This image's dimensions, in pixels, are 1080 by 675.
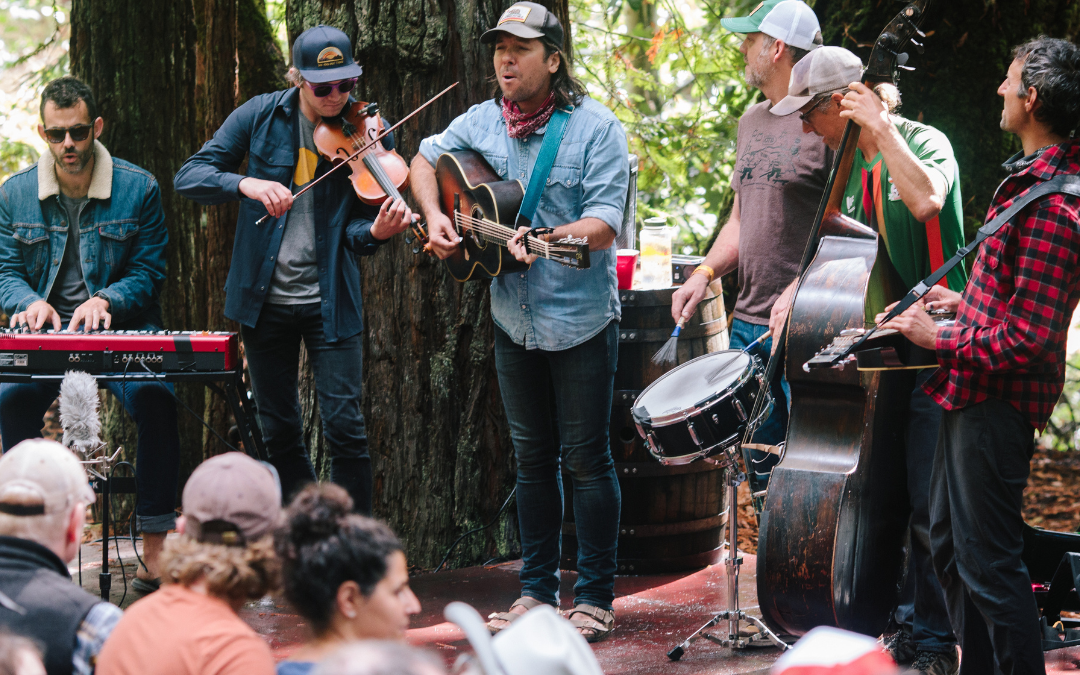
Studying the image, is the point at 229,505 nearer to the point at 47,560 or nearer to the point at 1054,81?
the point at 47,560

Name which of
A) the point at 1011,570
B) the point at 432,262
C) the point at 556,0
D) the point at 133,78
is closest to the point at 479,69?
the point at 556,0

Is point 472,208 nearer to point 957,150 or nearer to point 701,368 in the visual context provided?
point 701,368

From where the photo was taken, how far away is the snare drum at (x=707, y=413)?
3.41m

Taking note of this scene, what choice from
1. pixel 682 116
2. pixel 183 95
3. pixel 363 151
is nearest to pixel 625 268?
pixel 363 151

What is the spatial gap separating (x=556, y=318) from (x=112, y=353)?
162 centimetres

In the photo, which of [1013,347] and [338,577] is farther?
[1013,347]

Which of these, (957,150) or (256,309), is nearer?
(256,309)

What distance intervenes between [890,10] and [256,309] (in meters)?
3.44

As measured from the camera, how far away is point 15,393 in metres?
4.10

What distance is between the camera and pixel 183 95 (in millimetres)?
6055

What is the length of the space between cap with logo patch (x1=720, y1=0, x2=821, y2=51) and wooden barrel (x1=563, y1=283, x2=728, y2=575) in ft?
3.67

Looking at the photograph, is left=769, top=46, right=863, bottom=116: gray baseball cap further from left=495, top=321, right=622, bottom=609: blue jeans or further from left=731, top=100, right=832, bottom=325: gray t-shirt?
left=495, top=321, right=622, bottom=609: blue jeans

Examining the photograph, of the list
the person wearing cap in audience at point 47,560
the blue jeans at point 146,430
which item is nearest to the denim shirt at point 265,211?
the blue jeans at point 146,430

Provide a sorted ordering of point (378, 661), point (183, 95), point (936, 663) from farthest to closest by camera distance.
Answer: point (183, 95) < point (936, 663) < point (378, 661)
